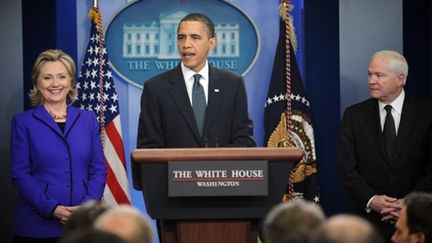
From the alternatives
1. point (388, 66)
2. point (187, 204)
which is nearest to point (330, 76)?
point (388, 66)

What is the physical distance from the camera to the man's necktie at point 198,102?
5.13 meters

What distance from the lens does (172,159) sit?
414cm

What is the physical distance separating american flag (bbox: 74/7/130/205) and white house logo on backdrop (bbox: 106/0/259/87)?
1.04ft

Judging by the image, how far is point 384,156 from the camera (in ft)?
20.2

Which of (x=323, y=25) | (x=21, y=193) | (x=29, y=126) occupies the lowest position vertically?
(x=21, y=193)

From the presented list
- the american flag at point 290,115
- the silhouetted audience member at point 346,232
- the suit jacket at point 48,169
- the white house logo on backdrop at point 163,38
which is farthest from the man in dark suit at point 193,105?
the silhouetted audience member at point 346,232

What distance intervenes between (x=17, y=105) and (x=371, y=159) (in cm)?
277

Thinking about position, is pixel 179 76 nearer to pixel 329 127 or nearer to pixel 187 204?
pixel 187 204

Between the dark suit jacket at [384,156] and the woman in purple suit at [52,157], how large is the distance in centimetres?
165

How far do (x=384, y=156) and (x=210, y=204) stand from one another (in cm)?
228

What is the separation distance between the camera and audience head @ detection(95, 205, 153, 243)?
2.87m

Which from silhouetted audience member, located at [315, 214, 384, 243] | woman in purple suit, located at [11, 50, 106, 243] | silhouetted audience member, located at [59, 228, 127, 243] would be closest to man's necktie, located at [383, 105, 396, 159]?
woman in purple suit, located at [11, 50, 106, 243]

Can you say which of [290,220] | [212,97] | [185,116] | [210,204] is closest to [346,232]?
[290,220]

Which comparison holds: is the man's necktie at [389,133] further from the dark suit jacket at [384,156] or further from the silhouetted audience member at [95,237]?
the silhouetted audience member at [95,237]
